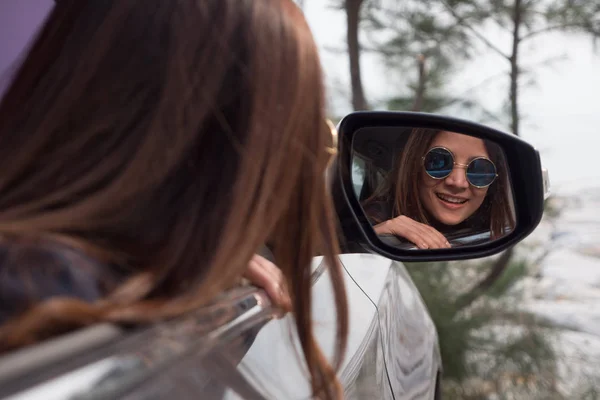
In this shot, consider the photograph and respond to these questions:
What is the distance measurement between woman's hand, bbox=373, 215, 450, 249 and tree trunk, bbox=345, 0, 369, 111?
12.1ft

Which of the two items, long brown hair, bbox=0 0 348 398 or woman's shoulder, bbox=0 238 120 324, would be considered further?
long brown hair, bbox=0 0 348 398

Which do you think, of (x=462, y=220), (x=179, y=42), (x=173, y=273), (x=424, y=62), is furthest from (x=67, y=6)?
(x=424, y=62)

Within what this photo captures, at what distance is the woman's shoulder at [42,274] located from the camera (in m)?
1.00

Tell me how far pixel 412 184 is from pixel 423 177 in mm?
32

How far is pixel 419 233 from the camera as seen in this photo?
7.14ft

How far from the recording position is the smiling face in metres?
2.13

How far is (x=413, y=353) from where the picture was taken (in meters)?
2.86

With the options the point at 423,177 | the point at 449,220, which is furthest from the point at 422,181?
the point at 449,220

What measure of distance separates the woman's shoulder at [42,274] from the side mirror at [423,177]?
1.06m

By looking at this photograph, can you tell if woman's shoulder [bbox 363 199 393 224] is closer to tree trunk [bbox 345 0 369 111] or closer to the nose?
the nose

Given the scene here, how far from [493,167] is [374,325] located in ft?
1.74

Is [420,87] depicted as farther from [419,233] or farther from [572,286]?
[419,233]

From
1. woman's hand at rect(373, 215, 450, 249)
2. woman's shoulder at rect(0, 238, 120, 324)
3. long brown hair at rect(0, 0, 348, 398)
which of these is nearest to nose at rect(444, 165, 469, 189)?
woman's hand at rect(373, 215, 450, 249)

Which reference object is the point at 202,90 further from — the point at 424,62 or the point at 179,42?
the point at 424,62
